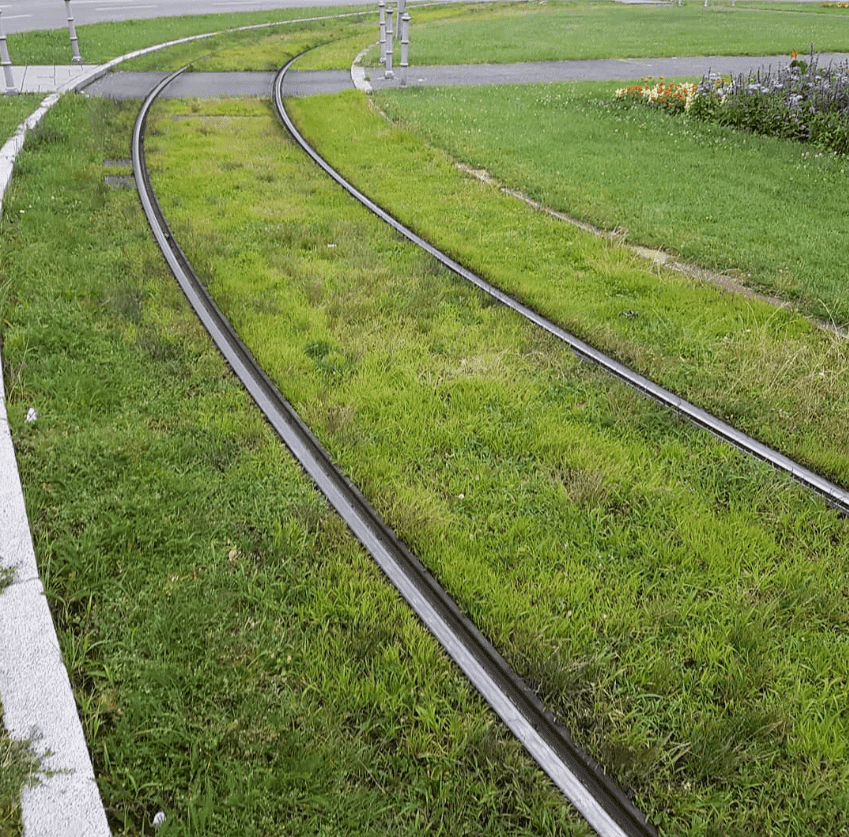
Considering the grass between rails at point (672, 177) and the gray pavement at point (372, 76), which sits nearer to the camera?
the grass between rails at point (672, 177)

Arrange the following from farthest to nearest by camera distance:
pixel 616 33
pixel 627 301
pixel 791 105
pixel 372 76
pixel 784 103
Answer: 1. pixel 616 33
2. pixel 372 76
3. pixel 784 103
4. pixel 791 105
5. pixel 627 301

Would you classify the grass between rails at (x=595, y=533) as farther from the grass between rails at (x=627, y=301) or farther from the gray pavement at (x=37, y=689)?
the gray pavement at (x=37, y=689)

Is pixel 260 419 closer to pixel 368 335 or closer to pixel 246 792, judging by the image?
pixel 368 335

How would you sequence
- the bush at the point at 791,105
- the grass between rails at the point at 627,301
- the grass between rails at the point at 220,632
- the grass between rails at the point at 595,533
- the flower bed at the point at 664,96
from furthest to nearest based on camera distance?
the flower bed at the point at 664,96 → the bush at the point at 791,105 → the grass between rails at the point at 627,301 → the grass between rails at the point at 595,533 → the grass between rails at the point at 220,632

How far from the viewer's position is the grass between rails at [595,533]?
249 centimetres

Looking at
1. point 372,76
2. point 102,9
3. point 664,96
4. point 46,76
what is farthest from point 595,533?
point 102,9

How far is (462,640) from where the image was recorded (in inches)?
112

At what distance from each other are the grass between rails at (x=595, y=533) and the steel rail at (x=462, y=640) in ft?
0.20

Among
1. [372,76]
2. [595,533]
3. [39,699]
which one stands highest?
[372,76]

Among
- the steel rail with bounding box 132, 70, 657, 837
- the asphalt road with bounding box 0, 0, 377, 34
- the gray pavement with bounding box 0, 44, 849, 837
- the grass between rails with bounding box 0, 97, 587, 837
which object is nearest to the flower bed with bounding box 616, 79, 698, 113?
the steel rail with bounding box 132, 70, 657, 837

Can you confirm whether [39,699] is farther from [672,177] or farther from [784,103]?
[784,103]

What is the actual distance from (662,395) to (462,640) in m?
2.16

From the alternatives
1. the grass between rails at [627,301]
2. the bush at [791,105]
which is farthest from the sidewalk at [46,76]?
the bush at [791,105]

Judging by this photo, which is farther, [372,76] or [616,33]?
[616,33]
